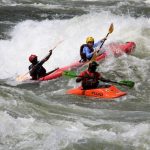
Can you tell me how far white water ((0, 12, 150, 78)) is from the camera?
49.5ft

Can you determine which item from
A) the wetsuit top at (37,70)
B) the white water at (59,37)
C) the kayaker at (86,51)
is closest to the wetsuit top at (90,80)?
the wetsuit top at (37,70)

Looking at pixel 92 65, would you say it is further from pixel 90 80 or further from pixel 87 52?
pixel 87 52

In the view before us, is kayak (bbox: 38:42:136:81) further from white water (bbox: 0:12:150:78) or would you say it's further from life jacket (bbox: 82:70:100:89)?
life jacket (bbox: 82:70:100:89)

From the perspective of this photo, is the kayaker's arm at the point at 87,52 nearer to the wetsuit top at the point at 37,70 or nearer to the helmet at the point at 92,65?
the wetsuit top at the point at 37,70

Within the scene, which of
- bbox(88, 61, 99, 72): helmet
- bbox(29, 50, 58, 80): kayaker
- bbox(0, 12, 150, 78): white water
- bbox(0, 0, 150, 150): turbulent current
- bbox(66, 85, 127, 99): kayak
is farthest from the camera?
bbox(0, 12, 150, 78): white water

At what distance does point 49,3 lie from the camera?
2373 centimetres

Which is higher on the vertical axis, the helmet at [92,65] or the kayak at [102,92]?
the helmet at [92,65]

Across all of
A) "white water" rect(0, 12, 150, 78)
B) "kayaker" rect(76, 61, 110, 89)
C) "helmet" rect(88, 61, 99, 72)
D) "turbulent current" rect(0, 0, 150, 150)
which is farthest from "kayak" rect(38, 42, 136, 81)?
"helmet" rect(88, 61, 99, 72)

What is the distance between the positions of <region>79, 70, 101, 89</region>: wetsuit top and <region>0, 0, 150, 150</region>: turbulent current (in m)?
0.47

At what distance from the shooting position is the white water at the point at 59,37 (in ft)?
49.5

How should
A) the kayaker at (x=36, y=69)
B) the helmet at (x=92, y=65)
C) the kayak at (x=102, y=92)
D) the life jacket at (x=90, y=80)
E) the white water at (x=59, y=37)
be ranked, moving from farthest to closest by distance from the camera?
the white water at (x=59, y=37)
the kayaker at (x=36, y=69)
the life jacket at (x=90, y=80)
the helmet at (x=92, y=65)
the kayak at (x=102, y=92)

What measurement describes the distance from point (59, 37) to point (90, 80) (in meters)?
6.34

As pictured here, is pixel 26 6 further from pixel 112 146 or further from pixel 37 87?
pixel 112 146

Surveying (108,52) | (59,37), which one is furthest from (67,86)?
(59,37)
